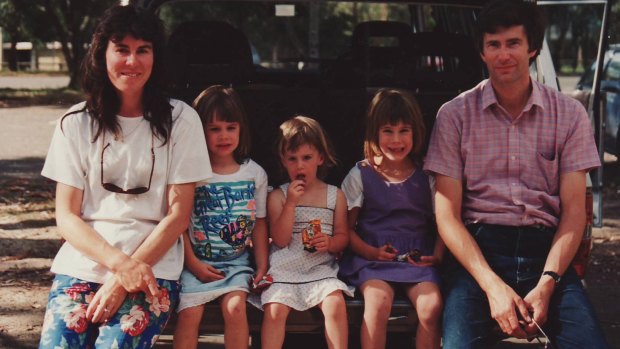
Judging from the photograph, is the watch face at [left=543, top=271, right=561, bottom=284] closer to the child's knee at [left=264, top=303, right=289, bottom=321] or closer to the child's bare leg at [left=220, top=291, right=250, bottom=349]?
the child's knee at [left=264, top=303, right=289, bottom=321]

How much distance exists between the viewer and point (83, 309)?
3508mm

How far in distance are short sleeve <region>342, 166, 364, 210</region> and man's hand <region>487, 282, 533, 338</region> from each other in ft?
2.52

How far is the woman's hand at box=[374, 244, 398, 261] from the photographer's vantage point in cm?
407

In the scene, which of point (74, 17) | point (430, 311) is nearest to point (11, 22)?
point (74, 17)

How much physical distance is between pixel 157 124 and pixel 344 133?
1895 mm

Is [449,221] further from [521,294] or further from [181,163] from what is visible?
[181,163]

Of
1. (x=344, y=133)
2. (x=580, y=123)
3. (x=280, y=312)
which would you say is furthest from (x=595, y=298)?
(x=280, y=312)

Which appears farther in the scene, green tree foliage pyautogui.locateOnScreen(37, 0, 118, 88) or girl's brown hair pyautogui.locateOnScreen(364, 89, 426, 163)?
green tree foliage pyautogui.locateOnScreen(37, 0, 118, 88)

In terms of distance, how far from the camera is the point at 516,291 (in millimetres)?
3824

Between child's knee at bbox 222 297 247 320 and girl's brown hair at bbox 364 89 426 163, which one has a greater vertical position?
girl's brown hair at bbox 364 89 426 163

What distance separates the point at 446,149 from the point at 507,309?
721 mm

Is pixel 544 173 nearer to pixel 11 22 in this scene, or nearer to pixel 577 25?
pixel 577 25

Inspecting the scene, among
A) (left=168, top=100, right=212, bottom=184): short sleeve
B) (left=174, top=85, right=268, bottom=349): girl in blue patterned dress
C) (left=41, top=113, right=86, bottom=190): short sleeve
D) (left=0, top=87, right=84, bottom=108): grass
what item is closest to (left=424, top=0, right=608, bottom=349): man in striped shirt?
(left=174, top=85, right=268, bottom=349): girl in blue patterned dress

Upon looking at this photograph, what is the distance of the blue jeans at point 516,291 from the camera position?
3.64 metres
